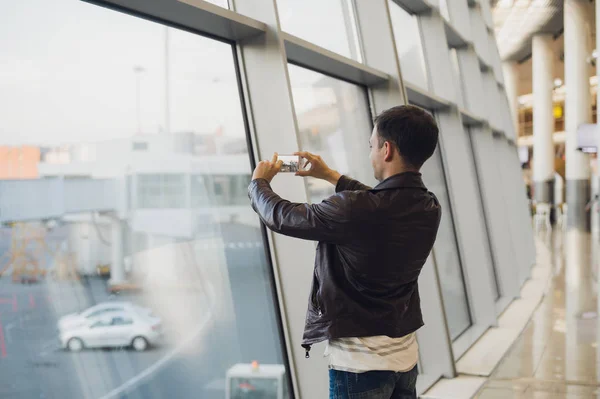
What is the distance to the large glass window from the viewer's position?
536 cm

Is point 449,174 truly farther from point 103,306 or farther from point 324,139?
point 103,306

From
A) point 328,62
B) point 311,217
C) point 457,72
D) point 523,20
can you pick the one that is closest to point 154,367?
point 311,217

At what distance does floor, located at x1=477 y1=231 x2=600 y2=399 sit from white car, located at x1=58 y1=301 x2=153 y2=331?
235 cm

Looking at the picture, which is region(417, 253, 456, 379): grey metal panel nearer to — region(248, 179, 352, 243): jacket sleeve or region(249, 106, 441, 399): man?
region(249, 106, 441, 399): man

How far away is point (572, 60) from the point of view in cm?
1741

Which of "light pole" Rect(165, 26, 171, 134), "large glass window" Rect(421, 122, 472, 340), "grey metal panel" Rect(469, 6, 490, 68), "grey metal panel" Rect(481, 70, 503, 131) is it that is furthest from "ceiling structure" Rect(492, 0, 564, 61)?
"light pole" Rect(165, 26, 171, 134)

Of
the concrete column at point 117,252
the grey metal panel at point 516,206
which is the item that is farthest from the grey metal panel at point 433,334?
the grey metal panel at point 516,206

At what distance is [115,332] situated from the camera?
2303mm

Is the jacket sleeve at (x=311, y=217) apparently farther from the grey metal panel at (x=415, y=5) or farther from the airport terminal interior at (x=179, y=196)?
the grey metal panel at (x=415, y=5)

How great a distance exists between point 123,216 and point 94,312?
414 millimetres

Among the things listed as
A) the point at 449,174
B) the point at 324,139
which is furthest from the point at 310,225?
the point at 449,174

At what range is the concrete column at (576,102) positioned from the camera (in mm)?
16672

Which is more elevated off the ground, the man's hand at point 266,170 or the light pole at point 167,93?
the light pole at point 167,93

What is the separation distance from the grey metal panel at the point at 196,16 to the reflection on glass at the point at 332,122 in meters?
0.71
